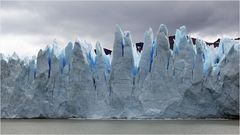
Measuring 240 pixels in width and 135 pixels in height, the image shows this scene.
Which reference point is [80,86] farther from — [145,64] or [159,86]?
[159,86]

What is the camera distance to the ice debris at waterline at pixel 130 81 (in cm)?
2361

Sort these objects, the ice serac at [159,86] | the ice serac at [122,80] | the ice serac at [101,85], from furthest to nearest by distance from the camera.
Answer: the ice serac at [101,85] → the ice serac at [122,80] → the ice serac at [159,86]

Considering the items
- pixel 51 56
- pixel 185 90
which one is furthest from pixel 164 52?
pixel 51 56

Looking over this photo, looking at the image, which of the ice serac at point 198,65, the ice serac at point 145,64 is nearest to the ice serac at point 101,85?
the ice serac at point 145,64

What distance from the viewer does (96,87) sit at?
25156 mm

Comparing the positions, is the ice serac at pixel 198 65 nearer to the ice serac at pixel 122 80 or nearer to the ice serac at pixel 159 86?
the ice serac at pixel 159 86

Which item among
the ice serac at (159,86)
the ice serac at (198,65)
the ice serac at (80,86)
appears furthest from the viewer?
the ice serac at (80,86)

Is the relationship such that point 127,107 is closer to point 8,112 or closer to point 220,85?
point 220,85

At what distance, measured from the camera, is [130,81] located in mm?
24656

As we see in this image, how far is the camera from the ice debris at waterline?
23.6 meters

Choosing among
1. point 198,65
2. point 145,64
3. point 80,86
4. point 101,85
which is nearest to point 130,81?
point 145,64

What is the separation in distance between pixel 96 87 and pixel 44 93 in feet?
12.0

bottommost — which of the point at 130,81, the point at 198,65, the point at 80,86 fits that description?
the point at 80,86

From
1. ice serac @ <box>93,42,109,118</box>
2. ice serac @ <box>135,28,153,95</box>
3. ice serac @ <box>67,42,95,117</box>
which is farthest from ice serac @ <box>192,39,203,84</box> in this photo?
ice serac @ <box>67,42,95,117</box>
